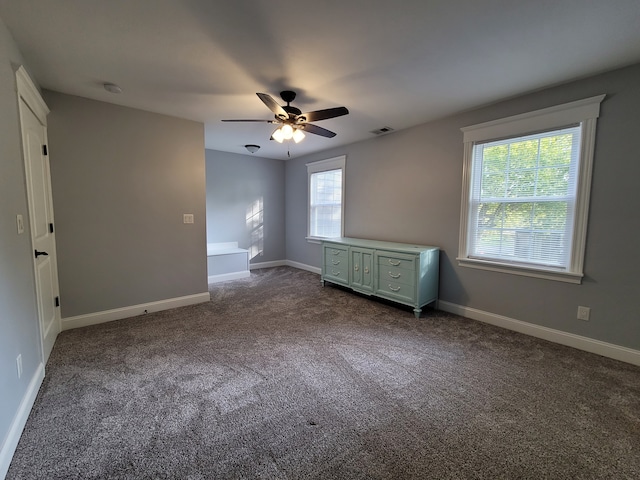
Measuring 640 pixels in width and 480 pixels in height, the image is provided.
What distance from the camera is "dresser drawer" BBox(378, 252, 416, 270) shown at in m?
3.37

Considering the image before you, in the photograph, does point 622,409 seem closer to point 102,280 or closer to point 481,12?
point 481,12

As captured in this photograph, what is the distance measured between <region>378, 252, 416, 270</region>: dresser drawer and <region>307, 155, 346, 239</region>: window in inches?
59.1

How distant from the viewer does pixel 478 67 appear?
229 centimetres

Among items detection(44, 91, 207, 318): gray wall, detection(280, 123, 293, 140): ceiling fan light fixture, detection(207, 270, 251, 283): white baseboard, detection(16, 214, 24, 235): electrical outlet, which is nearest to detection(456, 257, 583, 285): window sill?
detection(280, 123, 293, 140): ceiling fan light fixture

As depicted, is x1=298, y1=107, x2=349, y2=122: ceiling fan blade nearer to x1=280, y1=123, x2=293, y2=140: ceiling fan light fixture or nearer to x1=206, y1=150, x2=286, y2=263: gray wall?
x1=280, y1=123, x2=293, y2=140: ceiling fan light fixture

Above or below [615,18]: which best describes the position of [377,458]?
below

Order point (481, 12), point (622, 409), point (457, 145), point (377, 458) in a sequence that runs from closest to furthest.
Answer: point (377, 458) → point (481, 12) → point (622, 409) → point (457, 145)

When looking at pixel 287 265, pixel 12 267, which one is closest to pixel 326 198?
pixel 287 265

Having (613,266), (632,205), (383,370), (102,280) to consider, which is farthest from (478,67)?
(102,280)

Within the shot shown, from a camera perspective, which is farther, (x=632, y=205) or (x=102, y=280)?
(x=102, y=280)

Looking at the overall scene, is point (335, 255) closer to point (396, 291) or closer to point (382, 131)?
point (396, 291)

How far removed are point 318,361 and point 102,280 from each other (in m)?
2.62

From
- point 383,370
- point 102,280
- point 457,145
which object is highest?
point 457,145

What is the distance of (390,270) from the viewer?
361 cm
